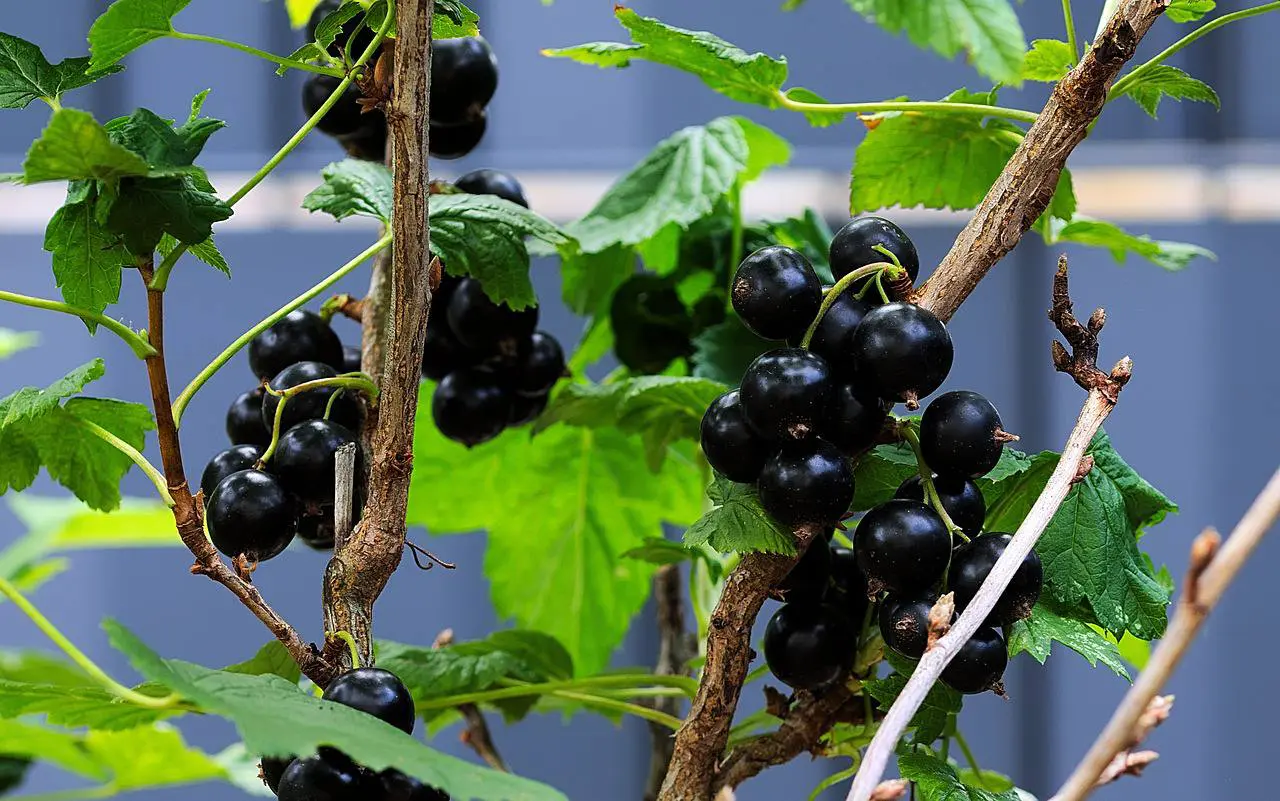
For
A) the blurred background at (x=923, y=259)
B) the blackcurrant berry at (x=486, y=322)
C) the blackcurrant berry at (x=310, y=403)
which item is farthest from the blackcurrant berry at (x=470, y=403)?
the blurred background at (x=923, y=259)

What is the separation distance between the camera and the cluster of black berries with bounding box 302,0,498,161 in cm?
47

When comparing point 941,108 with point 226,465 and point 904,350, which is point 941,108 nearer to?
point 904,350

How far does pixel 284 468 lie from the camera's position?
373 mm

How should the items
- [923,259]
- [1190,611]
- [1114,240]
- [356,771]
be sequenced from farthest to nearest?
[923,259]
[1114,240]
[356,771]
[1190,611]

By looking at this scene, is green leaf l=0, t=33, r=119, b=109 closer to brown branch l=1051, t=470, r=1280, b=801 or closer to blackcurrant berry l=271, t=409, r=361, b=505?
blackcurrant berry l=271, t=409, r=361, b=505

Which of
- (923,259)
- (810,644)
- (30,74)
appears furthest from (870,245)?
(923,259)

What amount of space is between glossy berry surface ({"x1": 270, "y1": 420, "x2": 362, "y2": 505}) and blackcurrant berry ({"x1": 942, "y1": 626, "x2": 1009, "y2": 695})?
0.19 m

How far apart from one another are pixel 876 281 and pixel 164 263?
201 millimetres

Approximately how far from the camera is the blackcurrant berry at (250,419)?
439 millimetres

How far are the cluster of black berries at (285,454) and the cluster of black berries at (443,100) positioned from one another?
0.08 meters

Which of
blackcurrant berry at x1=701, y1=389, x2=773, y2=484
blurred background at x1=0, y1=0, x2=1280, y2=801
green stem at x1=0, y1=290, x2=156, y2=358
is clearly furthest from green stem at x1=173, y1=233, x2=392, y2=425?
blurred background at x1=0, y1=0, x2=1280, y2=801

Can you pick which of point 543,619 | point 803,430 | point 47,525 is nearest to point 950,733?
point 803,430

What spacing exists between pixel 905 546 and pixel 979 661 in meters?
0.04

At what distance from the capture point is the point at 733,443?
357mm
